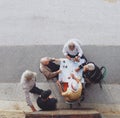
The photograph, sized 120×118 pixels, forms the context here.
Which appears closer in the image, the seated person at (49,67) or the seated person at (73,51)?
the seated person at (49,67)

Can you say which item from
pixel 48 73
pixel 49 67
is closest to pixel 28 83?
pixel 48 73

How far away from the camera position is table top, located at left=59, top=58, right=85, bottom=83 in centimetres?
1237

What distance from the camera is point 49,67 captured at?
12586 millimetres

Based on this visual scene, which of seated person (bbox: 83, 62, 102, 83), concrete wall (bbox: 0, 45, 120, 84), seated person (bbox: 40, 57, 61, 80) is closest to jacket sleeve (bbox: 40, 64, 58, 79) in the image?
seated person (bbox: 40, 57, 61, 80)

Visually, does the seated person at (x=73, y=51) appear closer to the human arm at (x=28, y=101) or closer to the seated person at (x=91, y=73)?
the seated person at (x=91, y=73)

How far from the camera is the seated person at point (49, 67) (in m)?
12.5

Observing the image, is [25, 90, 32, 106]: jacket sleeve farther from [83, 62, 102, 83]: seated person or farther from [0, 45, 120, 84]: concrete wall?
[83, 62, 102, 83]: seated person

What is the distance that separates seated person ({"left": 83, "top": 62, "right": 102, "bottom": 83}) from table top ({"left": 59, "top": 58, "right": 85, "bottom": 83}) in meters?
0.14

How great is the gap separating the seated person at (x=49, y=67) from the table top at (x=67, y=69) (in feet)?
0.41

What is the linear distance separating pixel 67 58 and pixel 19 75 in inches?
55.3

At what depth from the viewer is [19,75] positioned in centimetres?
1318
